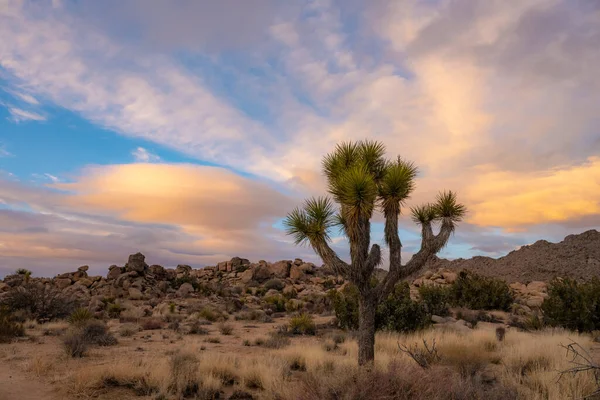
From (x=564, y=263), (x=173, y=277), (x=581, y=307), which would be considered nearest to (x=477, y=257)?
(x=564, y=263)

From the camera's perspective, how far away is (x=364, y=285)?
34.9ft

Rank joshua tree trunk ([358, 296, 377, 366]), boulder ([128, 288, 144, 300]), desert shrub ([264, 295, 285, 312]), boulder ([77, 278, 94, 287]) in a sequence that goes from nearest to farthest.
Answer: joshua tree trunk ([358, 296, 377, 366]) → desert shrub ([264, 295, 285, 312]) → boulder ([128, 288, 144, 300]) → boulder ([77, 278, 94, 287])

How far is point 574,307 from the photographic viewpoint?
17.0 metres

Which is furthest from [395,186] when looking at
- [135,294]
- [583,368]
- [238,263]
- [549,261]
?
[549,261]

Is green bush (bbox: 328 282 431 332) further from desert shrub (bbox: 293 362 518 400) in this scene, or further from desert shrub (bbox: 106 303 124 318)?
desert shrub (bbox: 106 303 124 318)

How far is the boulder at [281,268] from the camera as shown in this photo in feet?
153

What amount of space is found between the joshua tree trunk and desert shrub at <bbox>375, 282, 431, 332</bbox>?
637 centimetres

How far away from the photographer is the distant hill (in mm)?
44844

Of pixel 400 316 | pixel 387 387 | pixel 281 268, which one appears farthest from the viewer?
pixel 281 268

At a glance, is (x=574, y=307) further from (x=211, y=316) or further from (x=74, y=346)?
(x=74, y=346)

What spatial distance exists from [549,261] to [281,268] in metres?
30.4

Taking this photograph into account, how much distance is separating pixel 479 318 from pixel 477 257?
41.6 meters

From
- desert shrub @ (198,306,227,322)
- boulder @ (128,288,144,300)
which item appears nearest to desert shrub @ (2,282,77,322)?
desert shrub @ (198,306,227,322)

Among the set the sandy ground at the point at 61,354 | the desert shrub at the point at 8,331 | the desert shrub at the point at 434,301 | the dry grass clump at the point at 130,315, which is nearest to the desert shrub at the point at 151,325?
the sandy ground at the point at 61,354
